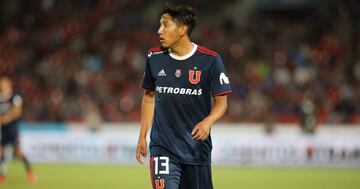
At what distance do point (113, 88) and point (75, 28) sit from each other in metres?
4.48

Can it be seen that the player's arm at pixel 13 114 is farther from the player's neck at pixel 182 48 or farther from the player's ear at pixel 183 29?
the player's ear at pixel 183 29

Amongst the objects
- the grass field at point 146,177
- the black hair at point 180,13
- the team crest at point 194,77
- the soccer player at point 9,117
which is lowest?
the grass field at point 146,177

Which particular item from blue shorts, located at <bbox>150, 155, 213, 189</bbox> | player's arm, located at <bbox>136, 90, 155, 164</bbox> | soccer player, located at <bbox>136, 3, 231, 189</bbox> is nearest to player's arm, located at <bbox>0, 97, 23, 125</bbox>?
player's arm, located at <bbox>136, 90, 155, 164</bbox>

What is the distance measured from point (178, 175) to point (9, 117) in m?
9.82

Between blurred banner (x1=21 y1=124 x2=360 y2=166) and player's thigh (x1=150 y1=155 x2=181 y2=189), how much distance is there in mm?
13925

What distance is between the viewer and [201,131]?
596cm

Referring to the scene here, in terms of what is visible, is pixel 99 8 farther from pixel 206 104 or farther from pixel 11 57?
pixel 206 104

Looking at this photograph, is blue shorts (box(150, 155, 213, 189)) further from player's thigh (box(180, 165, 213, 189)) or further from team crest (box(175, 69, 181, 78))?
team crest (box(175, 69, 181, 78))

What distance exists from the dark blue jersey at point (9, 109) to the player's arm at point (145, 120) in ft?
30.5

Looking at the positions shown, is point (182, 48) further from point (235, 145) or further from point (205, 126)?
point (235, 145)

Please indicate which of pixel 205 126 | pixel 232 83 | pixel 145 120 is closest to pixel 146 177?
pixel 232 83

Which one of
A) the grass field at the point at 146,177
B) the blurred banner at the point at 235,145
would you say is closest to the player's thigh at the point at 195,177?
the grass field at the point at 146,177

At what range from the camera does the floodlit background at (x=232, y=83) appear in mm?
19703

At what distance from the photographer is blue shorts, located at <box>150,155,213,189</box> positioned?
625cm
